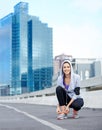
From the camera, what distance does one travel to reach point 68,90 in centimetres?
1062

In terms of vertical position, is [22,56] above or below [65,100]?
above

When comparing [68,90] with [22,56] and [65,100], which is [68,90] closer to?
[65,100]

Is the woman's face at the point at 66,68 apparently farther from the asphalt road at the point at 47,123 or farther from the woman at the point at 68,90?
the asphalt road at the point at 47,123

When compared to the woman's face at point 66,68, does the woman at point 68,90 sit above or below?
below

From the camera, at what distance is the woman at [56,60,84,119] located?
10.5 meters

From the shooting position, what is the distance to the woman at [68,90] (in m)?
10.5

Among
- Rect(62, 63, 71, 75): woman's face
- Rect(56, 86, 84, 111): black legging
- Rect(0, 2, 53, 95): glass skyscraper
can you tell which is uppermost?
Rect(0, 2, 53, 95): glass skyscraper

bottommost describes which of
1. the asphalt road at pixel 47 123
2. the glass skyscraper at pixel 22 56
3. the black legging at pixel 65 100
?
the asphalt road at pixel 47 123

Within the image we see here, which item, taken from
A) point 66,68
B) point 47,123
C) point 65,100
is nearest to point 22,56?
point 65,100

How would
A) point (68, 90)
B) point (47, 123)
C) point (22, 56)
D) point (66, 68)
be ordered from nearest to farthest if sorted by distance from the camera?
point (47, 123) → point (66, 68) → point (68, 90) → point (22, 56)

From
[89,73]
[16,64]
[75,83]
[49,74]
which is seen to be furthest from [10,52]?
[75,83]

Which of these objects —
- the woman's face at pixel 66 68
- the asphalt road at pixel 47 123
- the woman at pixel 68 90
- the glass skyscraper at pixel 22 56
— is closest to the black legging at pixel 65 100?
the woman at pixel 68 90

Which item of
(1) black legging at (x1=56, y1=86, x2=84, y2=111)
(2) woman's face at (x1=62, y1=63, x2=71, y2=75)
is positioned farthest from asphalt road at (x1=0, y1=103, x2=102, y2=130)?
(2) woman's face at (x1=62, y1=63, x2=71, y2=75)

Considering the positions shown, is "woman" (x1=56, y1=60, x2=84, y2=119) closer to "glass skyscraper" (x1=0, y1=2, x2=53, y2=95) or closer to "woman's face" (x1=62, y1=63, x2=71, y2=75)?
"woman's face" (x1=62, y1=63, x2=71, y2=75)
